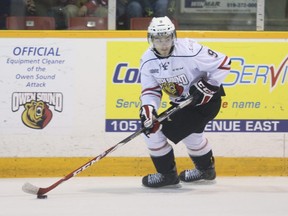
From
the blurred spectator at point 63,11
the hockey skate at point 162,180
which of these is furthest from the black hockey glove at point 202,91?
the blurred spectator at point 63,11

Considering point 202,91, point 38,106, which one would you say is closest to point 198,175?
point 202,91

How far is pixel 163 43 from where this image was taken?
3.99m

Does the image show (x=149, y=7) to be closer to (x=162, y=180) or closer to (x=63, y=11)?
(x=63, y=11)

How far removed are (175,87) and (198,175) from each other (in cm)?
59

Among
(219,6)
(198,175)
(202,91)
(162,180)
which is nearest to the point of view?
(202,91)

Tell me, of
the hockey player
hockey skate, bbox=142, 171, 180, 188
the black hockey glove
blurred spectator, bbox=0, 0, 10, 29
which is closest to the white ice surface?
hockey skate, bbox=142, 171, 180, 188

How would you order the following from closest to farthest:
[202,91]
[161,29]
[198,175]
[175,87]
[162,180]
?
[161,29]
[202,91]
[175,87]
[162,180]
[198,175]

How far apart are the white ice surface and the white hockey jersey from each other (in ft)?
1.73

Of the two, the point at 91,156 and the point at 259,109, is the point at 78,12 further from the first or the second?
the point at 259,109

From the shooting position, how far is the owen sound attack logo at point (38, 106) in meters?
4.77

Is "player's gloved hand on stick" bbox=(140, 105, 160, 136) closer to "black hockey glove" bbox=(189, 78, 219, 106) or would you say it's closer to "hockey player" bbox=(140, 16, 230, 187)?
"hockey player" bbox=(140, 16, 230, 187)

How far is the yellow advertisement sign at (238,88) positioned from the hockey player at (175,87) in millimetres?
534

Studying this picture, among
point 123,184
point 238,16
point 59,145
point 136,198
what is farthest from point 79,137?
point 238,16

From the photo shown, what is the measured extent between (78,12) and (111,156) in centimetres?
107
